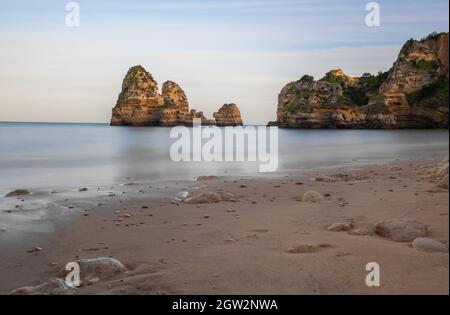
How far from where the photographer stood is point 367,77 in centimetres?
10212

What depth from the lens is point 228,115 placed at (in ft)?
524

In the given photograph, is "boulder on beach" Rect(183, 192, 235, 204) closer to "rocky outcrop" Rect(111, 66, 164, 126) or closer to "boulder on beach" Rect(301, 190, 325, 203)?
"boulder on beach" Rect(301, 190, 325, 203)

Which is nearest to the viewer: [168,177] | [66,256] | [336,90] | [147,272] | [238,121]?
[147,272]

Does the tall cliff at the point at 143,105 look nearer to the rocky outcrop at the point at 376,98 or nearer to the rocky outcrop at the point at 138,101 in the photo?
the rocky outcrop at the point at 138,101

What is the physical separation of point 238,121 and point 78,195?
15191 centimetres

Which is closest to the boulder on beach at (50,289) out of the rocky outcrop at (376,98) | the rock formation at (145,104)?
the rocky outcrop at (376,98)

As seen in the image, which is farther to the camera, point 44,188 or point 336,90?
point 336,90

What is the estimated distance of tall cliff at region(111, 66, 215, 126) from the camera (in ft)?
421

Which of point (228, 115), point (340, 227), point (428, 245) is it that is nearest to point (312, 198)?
point (340, 227)

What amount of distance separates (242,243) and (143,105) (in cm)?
12759

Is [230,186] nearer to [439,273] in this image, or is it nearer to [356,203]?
[356,203]

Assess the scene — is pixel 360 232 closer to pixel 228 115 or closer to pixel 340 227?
pixel 340 227
